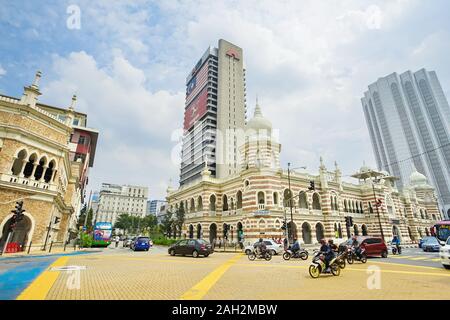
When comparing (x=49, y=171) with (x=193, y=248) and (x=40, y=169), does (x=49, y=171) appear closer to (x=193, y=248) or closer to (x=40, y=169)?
(x=40, y=169)

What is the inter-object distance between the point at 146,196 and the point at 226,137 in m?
71.1

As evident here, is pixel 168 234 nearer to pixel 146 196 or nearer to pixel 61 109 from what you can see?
pixel 61 109

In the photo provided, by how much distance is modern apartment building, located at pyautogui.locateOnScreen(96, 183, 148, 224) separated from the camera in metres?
119

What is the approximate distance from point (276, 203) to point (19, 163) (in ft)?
86.0

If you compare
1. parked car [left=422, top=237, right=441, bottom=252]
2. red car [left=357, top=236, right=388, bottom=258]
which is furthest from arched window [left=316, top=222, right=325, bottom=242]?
red car [left=357, top=236, right=388, bottom=258]

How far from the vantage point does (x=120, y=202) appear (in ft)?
408

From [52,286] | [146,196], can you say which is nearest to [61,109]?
[52,286]

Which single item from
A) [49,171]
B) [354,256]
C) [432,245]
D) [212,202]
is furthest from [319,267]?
[212,202]

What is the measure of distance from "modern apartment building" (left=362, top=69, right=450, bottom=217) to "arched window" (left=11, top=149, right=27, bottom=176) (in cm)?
12478

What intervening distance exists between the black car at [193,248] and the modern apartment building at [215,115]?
58.5 m

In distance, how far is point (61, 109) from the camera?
4569 centimetres

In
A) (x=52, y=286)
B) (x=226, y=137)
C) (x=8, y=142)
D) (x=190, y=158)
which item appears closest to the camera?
(x=52, y=286)

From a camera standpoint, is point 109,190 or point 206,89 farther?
point 109,190

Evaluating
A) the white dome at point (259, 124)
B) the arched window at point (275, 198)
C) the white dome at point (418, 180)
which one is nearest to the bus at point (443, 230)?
the arched window at point (275, 198)
